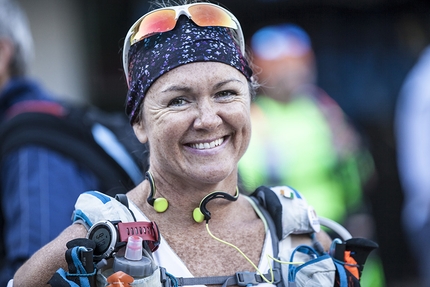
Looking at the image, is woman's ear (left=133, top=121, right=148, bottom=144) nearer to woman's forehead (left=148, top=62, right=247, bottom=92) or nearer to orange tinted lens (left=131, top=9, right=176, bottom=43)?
woman's forehead (left=148, top=62, right=247, bottom=92)

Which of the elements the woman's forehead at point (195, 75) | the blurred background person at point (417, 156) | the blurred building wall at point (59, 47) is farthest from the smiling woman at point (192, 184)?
the blurred building wall at point (59, 47)

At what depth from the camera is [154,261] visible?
7.90ft

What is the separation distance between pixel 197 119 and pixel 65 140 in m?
1.35

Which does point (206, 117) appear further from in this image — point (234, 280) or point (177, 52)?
point (234, 280)

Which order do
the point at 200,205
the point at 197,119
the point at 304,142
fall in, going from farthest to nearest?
the point at 304,142 → the point at 200,205 → the point at 197,119

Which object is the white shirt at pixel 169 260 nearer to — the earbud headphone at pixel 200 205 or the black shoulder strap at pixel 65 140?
the earbud headphone at pixel 200 205

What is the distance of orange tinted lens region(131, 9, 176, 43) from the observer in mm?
2605

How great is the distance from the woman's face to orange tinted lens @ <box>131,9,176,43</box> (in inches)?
7.3

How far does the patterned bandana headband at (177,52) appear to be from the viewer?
2.54 metres

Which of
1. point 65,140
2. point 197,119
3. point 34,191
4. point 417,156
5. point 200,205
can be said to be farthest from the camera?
point 417,156

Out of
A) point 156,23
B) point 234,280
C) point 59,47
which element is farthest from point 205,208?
point 59,47

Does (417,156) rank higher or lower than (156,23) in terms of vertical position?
lower

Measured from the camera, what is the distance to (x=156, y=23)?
2.62 metres

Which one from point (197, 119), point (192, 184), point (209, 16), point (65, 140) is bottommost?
point (65, 140)
